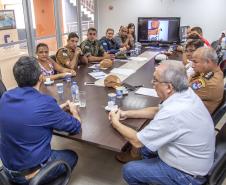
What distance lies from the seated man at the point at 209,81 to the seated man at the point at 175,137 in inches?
25.6

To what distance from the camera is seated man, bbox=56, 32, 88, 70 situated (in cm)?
328

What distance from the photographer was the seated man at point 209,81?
205 centimetres

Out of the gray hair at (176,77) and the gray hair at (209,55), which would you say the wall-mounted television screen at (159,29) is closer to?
the gray hair at (209,55)

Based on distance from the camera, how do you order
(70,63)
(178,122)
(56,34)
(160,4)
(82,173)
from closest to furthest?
1. (178,122)
2. (82,173)
3. (70,63)
4. (56,34)
5. (160,4)

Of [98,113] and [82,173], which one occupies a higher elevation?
[98,113]

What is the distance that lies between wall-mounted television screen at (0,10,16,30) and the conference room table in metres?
2.55

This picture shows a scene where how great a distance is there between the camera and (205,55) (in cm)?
207

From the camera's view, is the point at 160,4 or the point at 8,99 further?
the point at 160,4

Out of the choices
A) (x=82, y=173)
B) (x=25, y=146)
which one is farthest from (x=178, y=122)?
(x=82, y=173)

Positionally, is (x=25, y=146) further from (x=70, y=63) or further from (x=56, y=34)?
(x=56, y=34)

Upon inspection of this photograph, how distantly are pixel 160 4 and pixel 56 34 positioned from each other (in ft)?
9.60

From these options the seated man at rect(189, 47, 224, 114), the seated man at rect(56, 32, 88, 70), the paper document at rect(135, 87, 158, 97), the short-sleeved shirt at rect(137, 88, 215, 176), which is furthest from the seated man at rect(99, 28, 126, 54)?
the short-sleeved shirt at rect(137, 88, 215, 176)

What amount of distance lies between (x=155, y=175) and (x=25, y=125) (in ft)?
2.80

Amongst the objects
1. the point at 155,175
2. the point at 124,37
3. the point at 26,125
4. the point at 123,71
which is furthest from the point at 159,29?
the point at 26,125
